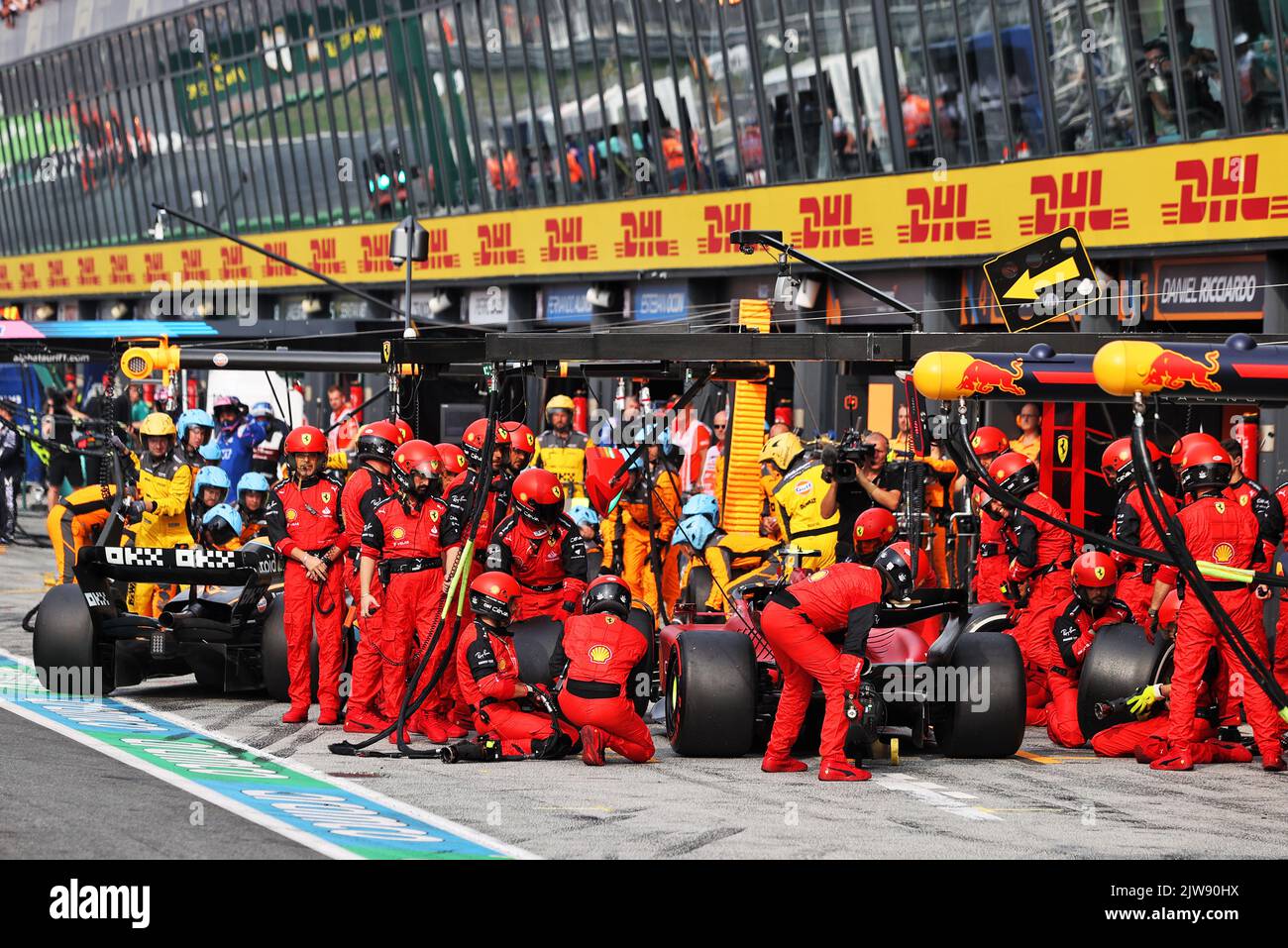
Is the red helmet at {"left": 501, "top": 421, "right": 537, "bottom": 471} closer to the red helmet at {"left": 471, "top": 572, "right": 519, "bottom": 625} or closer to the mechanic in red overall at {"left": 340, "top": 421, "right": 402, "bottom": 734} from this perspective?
the mechanic in red overall at {"left": 340, "top": 421, "right": 402, "bottom": 734}

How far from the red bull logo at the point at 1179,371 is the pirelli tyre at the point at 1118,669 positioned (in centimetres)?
307

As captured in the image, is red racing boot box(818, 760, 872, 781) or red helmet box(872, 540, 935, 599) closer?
red racing boot box(818, 760, 872, 781)

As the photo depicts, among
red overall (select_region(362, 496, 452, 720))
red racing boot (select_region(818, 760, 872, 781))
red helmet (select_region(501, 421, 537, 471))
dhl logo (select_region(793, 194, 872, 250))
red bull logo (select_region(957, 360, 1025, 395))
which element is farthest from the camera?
dhl logo (select_region(793, 194, 872, 250))

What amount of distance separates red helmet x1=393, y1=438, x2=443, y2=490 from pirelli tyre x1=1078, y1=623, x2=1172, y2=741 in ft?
13.5

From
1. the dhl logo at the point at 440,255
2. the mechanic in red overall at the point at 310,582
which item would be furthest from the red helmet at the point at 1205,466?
the dhl logo at the point at 440,255

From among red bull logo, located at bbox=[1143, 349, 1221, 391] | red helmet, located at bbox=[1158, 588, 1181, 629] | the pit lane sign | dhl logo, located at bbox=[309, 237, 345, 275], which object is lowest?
red helmet, located at bbox=[1158, 588, 1181, 629]

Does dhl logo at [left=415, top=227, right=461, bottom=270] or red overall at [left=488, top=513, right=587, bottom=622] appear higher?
dhl logo at [left=415, top=227, right=461, bottom=270]

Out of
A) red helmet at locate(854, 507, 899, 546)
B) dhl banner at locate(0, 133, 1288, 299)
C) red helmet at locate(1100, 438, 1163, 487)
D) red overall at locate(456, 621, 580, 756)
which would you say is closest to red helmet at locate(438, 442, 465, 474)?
red overall at locate(456, 621, 580, 756)

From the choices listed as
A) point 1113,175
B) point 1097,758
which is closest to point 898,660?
point 1097,758

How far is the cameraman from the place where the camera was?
529 inches

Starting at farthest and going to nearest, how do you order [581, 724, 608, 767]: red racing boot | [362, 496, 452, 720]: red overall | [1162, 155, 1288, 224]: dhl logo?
[1162, 155, 1288, 224]: dhl logo
[362, 496, 452, 720]: red overall
[581, 724, 608, 767]: red racing boot

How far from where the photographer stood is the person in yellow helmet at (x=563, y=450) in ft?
59.9

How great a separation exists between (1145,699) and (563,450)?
830 cm

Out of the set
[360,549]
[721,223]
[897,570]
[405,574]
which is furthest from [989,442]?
[721,223]
